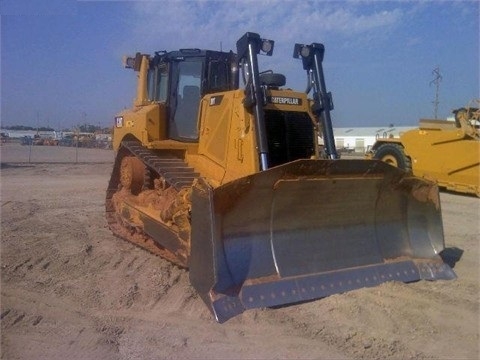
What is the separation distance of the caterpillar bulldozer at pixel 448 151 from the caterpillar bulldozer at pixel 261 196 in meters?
7.44

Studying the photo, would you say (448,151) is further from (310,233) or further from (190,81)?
(310,233)

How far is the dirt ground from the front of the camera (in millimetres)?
3979

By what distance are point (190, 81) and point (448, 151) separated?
9766 millimetres

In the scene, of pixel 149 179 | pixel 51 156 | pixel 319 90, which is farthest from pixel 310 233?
pixel 51 156

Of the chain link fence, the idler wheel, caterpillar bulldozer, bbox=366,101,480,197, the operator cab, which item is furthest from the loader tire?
the chain link fence

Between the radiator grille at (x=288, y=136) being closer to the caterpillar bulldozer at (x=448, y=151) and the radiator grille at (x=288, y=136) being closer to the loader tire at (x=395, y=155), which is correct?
the caterpillar bulldozer at (x=448, y=151)

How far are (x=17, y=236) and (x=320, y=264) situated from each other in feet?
16.1

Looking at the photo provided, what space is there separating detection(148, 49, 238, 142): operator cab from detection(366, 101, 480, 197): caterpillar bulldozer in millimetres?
7320

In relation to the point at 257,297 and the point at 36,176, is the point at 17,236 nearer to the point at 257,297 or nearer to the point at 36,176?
the point at 257,297

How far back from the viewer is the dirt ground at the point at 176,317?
3979mm

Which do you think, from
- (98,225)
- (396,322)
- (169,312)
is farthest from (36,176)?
(396,322)

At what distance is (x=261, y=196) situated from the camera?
200 inches

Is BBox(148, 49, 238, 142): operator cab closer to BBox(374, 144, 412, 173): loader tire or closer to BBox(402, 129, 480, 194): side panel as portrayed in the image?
BBox(402, 129, 480, 194): side panel

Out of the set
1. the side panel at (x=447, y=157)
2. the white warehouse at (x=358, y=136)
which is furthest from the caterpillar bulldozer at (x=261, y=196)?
the white warehouse at (x=358, y=136)
